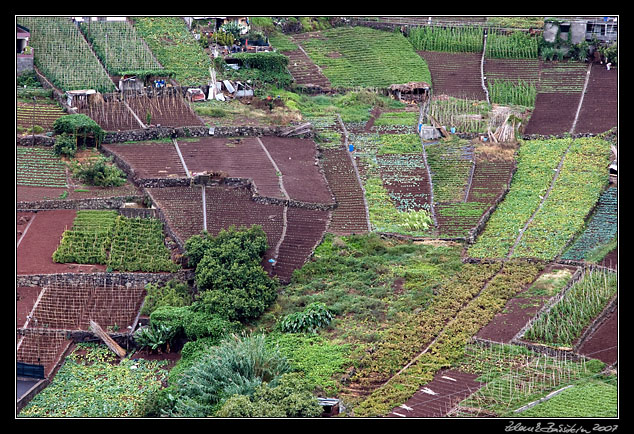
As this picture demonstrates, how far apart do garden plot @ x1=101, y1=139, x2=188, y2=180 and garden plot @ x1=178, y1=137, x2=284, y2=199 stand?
1.61ft

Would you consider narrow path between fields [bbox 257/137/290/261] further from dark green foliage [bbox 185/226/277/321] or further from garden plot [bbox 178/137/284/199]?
dark green foliage [bbox 185/226/277/321]

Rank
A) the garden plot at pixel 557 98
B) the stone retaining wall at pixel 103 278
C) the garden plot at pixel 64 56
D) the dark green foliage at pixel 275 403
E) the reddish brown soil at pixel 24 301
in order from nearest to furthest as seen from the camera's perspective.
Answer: the dark green foliage at pixel 275 403 < the reddish brown soil at pixel 24 301 < the stone retaining wall at pixel 103 278 < the garden plot at pixel 557 98 < the garden plot at pixel 64 56

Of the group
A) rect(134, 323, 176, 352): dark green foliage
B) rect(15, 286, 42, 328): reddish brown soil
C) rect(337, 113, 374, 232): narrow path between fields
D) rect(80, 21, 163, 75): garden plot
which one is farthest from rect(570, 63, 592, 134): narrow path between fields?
rect(15, 286, 42, 328): reddish brown soil

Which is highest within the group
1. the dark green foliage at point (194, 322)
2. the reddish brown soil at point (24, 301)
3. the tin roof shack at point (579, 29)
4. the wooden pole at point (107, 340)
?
the tin roof shack at point (579, 29)

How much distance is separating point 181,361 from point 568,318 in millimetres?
12825

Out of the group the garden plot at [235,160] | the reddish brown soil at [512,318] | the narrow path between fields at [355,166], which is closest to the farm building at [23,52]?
the garden plot at [235,160]

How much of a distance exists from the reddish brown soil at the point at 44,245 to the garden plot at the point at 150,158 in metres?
4.15

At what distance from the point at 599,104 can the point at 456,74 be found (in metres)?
7.55

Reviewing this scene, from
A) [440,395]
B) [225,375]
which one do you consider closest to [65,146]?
[225,375]

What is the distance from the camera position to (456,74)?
242 ft

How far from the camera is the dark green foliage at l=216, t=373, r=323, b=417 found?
1742 inches

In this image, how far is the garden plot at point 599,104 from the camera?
67.5 metres

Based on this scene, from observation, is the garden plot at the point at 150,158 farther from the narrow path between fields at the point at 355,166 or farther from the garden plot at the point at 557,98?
the garden plot at the point at 557,98

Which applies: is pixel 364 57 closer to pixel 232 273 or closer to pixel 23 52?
pixel 23 52
